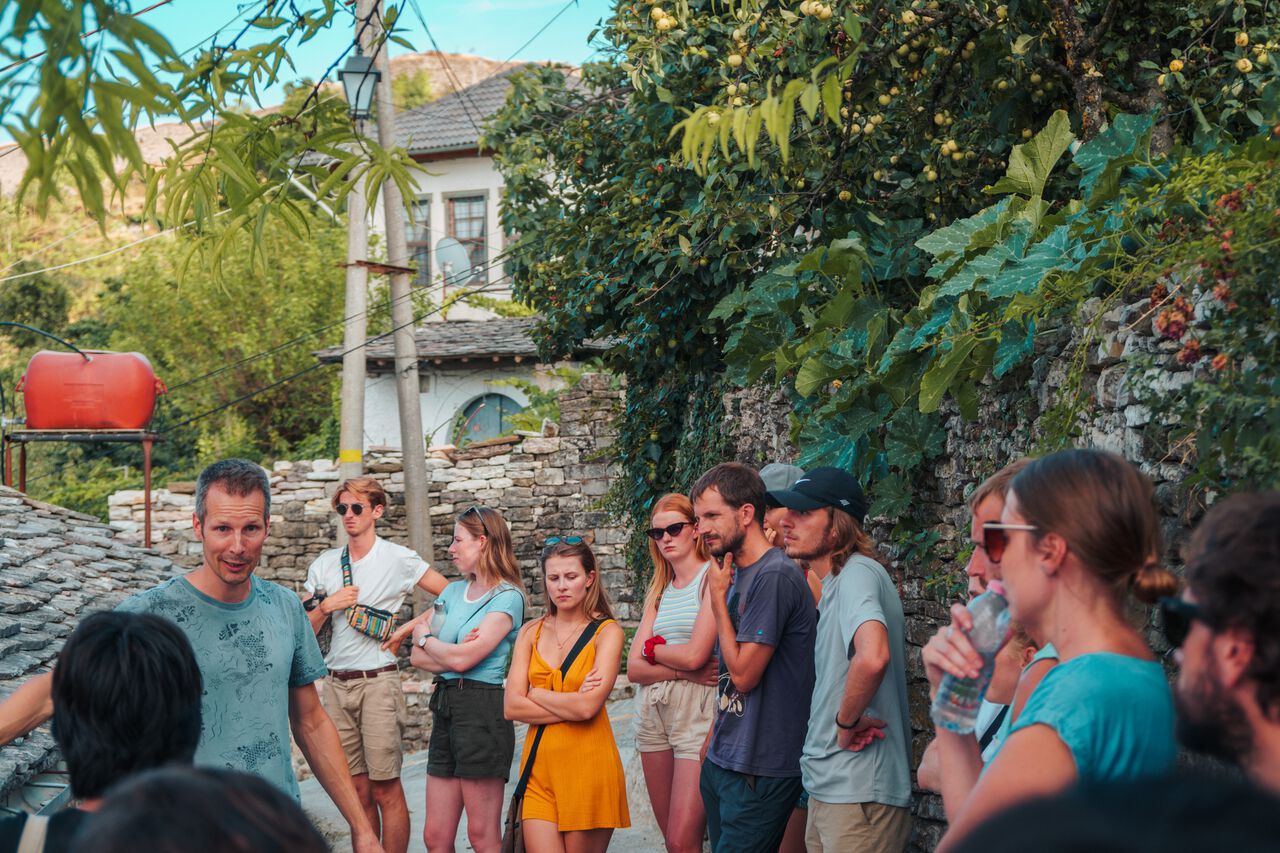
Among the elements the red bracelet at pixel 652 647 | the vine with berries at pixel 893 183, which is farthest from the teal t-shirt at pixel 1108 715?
the red bracelet at pixel 652 647

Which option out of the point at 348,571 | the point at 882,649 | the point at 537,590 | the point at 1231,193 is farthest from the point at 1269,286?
the point at 537,590

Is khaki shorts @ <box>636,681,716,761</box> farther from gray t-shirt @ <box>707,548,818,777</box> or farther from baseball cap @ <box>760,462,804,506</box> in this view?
baseball cap @ <box>760,462,804,506</box>

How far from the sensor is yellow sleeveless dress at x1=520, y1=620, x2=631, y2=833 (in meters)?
4.89

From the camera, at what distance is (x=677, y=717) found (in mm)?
5164

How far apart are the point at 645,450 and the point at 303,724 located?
7072 mm

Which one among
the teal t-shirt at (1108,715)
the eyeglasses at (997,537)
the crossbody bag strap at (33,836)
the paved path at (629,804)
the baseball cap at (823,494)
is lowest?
the paved path at (629,804)

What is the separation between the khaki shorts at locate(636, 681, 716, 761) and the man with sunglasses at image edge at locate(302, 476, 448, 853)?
5.03ft

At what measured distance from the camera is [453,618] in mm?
5957

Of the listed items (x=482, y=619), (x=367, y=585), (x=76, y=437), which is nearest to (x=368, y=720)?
(x=367, y=585)

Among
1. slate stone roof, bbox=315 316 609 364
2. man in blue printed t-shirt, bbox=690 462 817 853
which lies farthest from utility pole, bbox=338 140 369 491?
slate stone roof, bbox=315 316 609 364

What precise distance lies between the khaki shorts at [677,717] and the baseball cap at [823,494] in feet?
4.27

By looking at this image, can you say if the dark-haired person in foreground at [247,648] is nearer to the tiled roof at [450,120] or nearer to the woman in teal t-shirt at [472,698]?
the woman in teal t-shirt at [472,698]

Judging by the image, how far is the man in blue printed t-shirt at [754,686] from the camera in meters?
4.31

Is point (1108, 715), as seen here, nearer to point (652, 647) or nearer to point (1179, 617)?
point (1179, 617)
